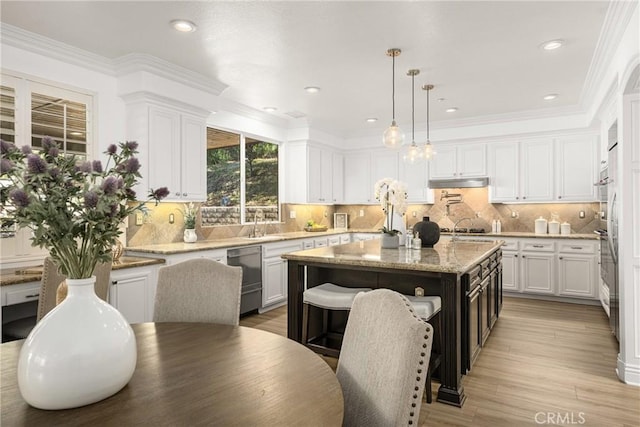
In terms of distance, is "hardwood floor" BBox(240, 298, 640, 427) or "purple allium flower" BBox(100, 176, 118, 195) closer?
"purple allium flower" BBox(100, 176, 118, 195)

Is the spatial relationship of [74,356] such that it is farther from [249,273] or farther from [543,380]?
[249,273]

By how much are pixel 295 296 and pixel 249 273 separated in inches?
65.3

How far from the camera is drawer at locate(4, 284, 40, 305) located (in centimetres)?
271

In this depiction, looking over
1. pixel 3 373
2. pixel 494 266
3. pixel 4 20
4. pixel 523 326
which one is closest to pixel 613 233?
pixel 494 266

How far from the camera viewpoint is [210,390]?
3.87 ft

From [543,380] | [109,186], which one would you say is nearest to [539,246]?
[543,380]

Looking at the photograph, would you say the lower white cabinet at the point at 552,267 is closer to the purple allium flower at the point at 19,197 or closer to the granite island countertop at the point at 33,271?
the granite island countertop at the point at 33,271

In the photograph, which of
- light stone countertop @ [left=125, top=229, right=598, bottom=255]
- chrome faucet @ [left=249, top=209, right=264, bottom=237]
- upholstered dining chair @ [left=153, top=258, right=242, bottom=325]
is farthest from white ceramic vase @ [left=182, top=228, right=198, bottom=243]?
upholstered dining chair @ [left=153, top=258, right=242, bottom=325]

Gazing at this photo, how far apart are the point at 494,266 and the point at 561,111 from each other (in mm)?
2911

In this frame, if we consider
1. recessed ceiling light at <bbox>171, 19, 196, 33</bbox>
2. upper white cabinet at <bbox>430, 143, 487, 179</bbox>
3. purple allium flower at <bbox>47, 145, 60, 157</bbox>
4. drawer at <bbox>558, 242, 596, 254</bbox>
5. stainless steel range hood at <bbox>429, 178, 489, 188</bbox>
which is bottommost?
drawer at <bbox>558, 242, 596, 254</bbox>

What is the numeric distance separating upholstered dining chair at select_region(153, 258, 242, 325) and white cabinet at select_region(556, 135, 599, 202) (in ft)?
17.1

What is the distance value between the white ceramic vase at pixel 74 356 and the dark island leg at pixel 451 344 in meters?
2.07

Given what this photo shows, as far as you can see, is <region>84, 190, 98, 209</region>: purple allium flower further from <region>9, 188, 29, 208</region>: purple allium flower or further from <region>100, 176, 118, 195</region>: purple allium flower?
<region>9, 188, 29, 208</region>: purple allium flower

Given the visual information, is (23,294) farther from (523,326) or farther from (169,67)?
(523,326)
